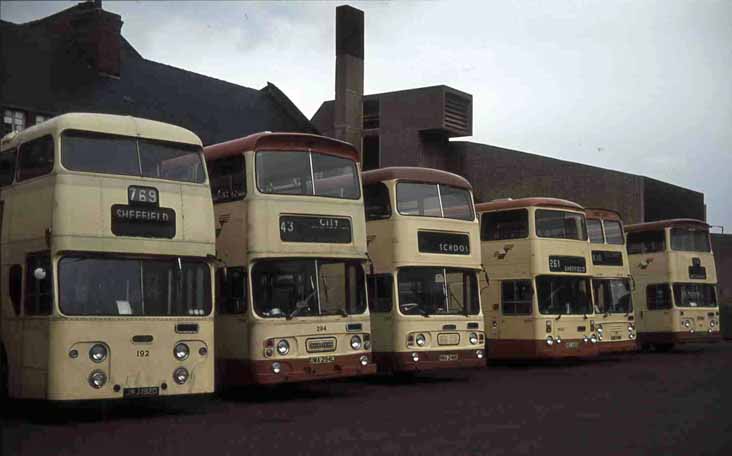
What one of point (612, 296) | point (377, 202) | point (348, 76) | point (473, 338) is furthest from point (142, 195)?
point (348, 76)

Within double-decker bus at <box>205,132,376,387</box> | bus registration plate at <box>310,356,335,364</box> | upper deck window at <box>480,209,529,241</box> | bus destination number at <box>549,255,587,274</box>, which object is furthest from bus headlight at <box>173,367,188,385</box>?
bus destination number at <box>549,255,587,274</box>

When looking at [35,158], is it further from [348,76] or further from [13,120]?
[348,76]

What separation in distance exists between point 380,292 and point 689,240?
51.3 ft

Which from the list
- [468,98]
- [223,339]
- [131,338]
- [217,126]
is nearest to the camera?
[131,338]

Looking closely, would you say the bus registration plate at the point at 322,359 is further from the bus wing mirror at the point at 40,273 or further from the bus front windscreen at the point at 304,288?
the bus wing mirror at the point at 40,273

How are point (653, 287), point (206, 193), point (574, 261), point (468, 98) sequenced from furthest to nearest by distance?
point (468, 98)
point (653, 287)
point (574, 261)
point (206, 193)

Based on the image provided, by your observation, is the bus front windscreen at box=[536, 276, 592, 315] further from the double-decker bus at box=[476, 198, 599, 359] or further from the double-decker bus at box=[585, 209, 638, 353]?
the double-decker bus at box=[585, 209, 638, 353]

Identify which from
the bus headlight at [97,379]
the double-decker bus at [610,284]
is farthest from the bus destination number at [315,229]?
the double-decker bus at [610,284]

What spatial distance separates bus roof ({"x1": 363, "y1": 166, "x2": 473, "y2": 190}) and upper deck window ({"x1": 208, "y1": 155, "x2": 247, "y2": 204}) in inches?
139

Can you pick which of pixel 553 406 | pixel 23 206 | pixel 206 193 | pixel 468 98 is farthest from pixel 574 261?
pixel 468 98

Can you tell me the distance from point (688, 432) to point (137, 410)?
7825 millimetres

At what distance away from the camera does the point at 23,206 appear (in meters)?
13.5

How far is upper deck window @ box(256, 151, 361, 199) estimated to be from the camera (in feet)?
51.6

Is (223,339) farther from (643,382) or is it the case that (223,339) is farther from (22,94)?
(22,94)
